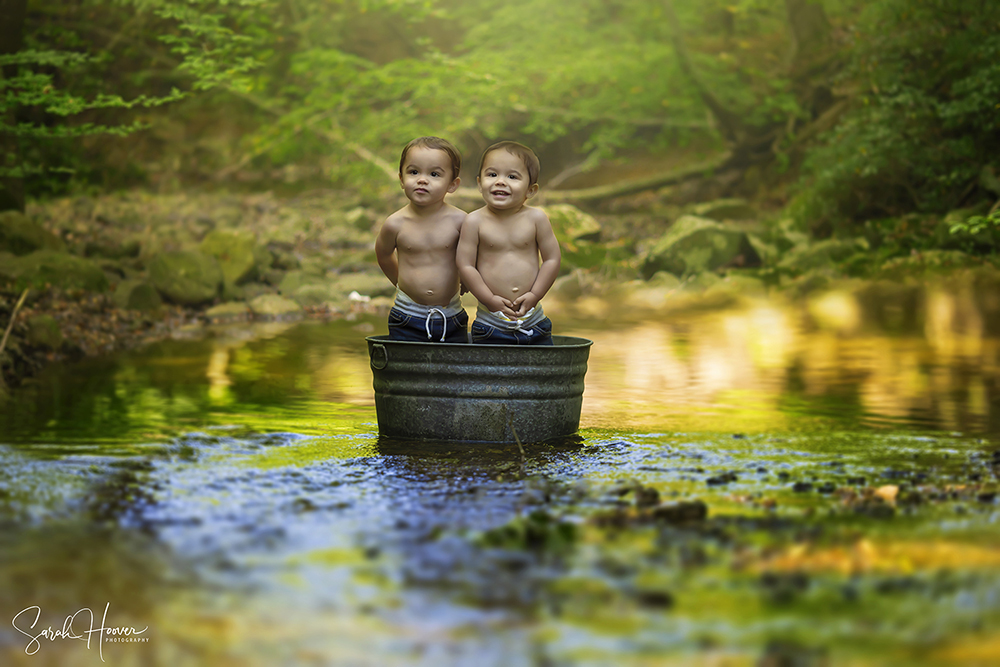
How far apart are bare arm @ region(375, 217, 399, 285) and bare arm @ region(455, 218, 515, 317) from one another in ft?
1.19

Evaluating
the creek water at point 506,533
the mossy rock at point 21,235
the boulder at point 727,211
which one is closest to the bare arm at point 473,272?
the creek water at point 506,533

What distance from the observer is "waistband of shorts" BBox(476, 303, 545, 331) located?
4.61 metres

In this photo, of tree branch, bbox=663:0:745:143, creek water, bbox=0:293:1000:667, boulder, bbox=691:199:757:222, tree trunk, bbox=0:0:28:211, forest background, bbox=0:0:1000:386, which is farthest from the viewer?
boulder, bbox=691:199:757:222

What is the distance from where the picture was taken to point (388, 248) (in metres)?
4.82

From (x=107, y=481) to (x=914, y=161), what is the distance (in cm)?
1167

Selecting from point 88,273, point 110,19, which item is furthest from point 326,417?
point 110,19

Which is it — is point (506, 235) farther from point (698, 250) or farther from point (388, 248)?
point (698, 250)

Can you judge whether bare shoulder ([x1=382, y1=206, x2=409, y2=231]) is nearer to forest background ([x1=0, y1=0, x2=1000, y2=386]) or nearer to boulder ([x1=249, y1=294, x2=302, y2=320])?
forest background ([x1=0, y1=0, x2=1000, y2=386])

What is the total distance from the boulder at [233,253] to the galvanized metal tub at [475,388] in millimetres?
8008

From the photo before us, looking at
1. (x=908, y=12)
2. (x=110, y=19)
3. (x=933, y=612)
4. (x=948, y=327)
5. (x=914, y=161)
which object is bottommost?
(x=933, y=612)

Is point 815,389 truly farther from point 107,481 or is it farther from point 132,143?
point 132,143

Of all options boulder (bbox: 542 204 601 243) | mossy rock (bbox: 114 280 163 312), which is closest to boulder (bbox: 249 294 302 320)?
mossy rock (bbox: 114 280 163 312)

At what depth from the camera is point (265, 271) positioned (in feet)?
42.8

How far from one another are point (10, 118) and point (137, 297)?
2.61 meters
